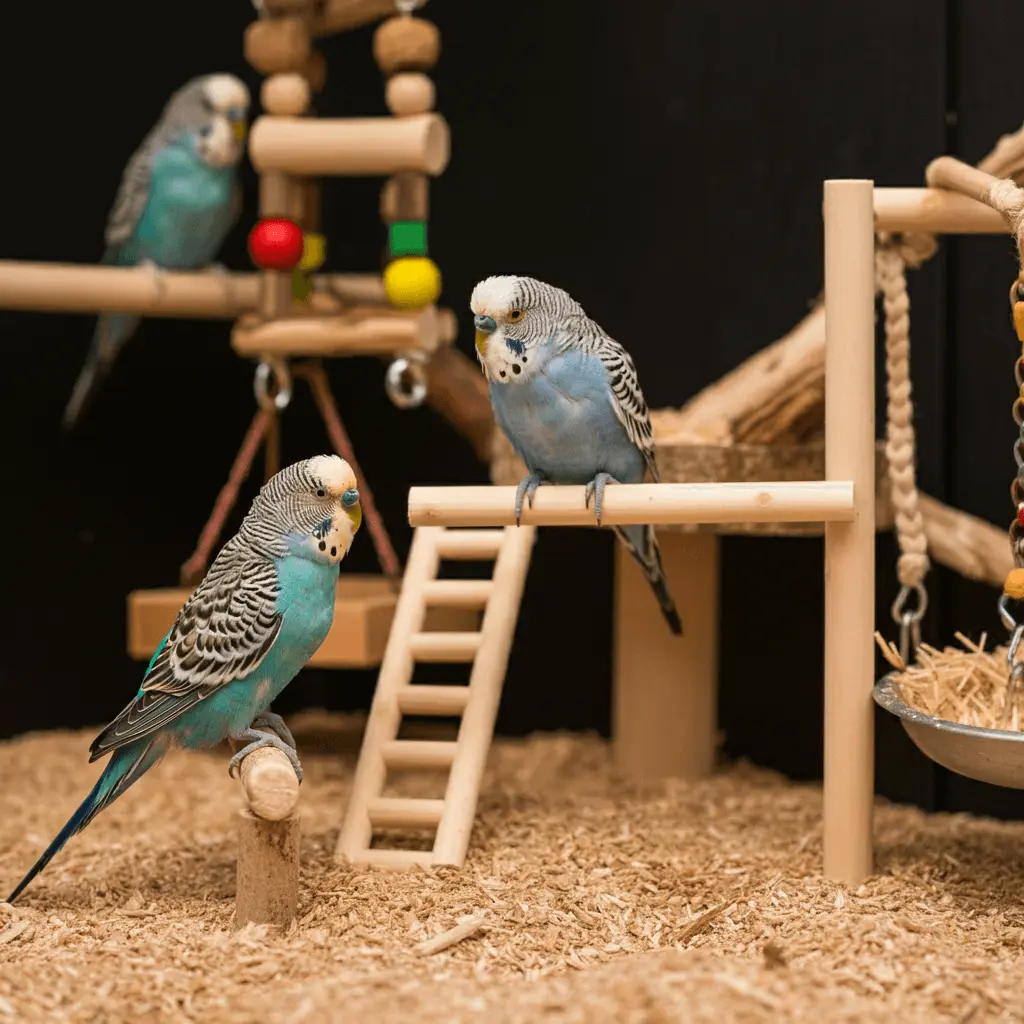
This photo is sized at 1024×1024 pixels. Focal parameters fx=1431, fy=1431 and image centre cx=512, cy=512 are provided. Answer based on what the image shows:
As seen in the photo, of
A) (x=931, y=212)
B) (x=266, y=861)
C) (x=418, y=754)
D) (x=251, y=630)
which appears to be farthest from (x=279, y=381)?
(x=931, y=212)

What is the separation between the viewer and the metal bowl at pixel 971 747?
6.84ft

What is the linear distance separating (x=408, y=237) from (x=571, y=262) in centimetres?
69

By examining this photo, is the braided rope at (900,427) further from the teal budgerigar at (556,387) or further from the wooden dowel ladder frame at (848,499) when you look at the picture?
the teal budgerigar at (556,387)

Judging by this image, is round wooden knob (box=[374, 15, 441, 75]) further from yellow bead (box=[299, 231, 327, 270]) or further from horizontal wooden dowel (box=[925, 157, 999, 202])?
horizontal wooden dowel (box=[925, 157, 999, 202])

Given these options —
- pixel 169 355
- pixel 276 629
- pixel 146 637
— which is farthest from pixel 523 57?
pixel 276 629

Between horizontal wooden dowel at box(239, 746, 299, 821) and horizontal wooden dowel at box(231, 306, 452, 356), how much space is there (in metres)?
1.16

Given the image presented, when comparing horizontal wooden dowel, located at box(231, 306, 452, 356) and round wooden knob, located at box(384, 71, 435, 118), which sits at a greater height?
round wooden knob, located at box(384, 71, 435, 118)

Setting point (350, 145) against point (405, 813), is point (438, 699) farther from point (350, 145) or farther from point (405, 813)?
point (350, 145)

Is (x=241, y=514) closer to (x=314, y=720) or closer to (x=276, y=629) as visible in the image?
(x=314, y=720)

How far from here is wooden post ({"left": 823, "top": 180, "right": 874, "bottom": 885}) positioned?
96.6 inches

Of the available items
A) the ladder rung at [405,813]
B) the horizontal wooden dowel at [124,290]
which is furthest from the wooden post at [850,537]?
the horizontal wooden dowel at [124,290]

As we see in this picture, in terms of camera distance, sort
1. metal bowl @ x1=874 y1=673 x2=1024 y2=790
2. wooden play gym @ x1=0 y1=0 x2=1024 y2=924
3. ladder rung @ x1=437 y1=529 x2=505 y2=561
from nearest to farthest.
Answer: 1. metal bowl @ x1=874 y1=673 x2=1024 y2=790
2. wooden play gym @ x1=0 y1=0 x2=1024 y2=924
3. ladder rung @ x1=437 y1=529 x2=505 y2=561

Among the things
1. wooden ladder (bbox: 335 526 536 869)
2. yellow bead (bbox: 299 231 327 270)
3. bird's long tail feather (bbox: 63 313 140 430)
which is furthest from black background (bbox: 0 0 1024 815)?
wooden ladder (bbox: 335 526 536 869)

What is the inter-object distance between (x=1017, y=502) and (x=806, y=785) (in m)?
1.41
